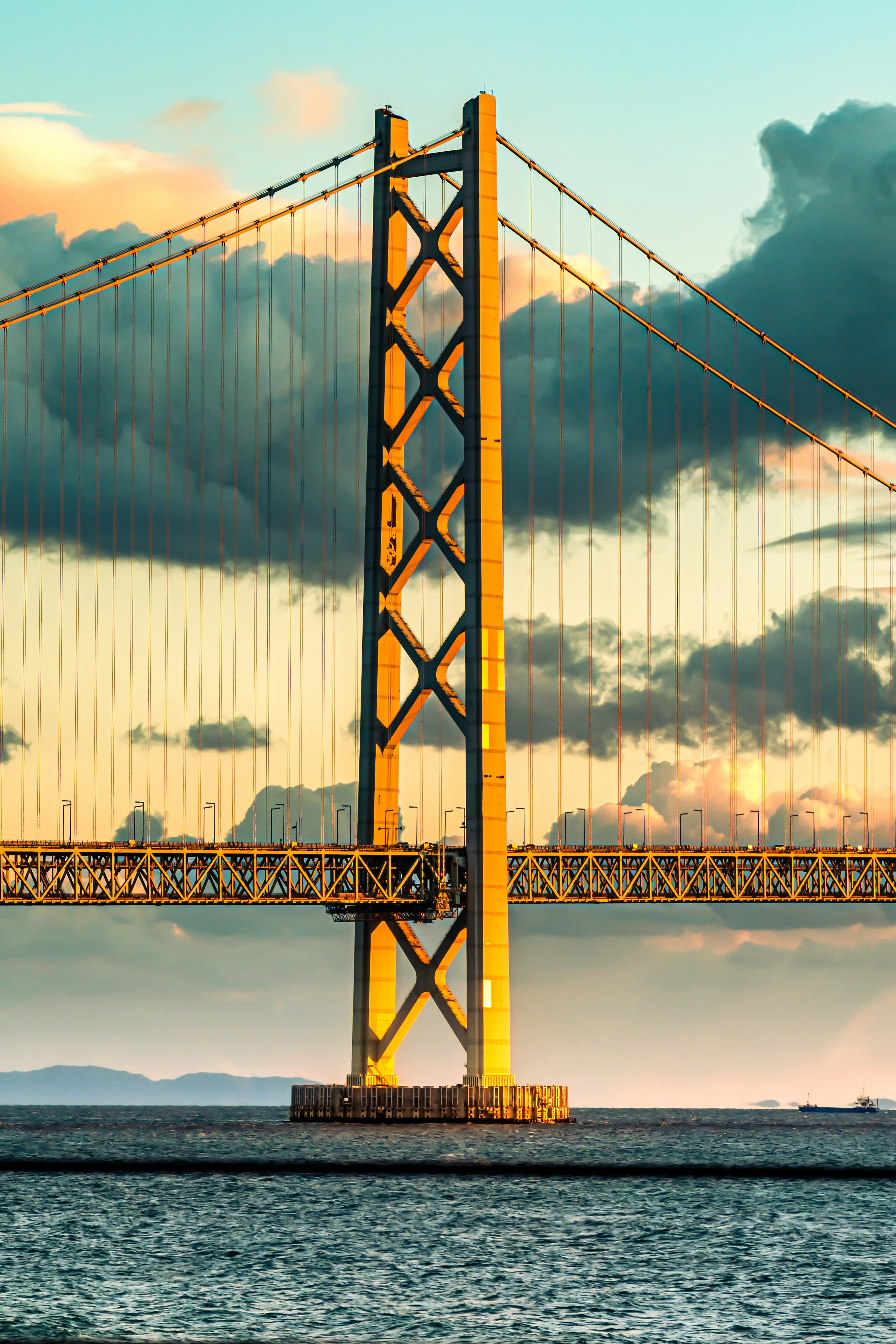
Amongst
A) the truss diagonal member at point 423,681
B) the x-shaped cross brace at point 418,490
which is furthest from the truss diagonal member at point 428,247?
the truss diagonal member at point 423,681

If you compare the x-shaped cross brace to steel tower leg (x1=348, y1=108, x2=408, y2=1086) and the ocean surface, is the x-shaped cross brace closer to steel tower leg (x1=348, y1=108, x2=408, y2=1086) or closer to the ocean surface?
steel tower leg (x1=348, y1=108, x2=408, y2=1086)

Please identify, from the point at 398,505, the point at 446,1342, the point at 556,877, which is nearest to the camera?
the point at 446,1342

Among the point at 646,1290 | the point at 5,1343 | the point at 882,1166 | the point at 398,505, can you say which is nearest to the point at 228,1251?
the point at 646,1290

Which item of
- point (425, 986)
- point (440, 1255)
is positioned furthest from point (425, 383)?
point (440, 1255)

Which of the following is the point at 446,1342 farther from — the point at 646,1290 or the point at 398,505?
the point at 398,505

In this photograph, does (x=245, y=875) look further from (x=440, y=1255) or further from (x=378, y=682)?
(x=440, y=1255)

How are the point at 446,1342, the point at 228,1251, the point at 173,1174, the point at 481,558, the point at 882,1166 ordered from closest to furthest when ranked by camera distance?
1. the point at 446,1342
2. the point at 228,1251
3. the point at 173,1174
4. the point at 882,1166
5. the point at 481,558
